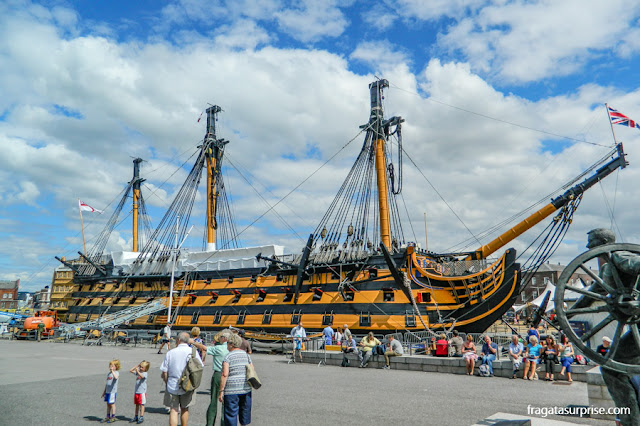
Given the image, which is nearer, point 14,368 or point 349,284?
point 14,368

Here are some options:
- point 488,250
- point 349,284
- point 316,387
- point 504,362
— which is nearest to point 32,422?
point 316,387

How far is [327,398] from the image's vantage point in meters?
9.55

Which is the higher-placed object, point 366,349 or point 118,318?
point 118,318

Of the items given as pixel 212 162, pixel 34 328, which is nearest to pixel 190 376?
pixel 212 162

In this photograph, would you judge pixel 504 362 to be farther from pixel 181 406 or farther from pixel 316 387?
pixel 181 406

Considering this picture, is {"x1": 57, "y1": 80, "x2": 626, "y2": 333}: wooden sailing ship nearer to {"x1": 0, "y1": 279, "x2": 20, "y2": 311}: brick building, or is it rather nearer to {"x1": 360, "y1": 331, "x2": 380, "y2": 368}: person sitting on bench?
{"x1": 360, "y1": 331, "x2": 380, "y2": 368}: person sitting on bench

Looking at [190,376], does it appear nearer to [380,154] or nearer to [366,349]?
[366,349]

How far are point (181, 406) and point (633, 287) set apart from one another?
20.3ft

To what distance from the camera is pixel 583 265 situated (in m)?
5.03

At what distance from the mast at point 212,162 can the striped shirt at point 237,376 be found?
3130 cm

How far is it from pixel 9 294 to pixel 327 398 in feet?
363

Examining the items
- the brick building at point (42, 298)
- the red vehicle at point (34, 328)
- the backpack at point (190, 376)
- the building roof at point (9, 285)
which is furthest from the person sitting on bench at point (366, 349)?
the building roof at point (9, 285)

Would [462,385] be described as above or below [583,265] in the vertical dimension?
below

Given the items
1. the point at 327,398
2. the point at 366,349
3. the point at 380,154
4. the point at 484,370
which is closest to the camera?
the point at 327,398
